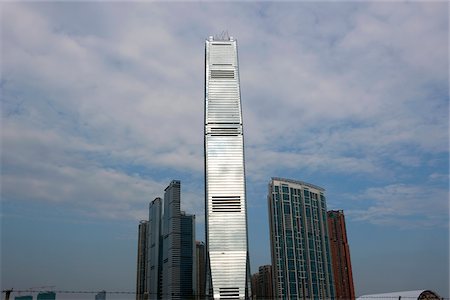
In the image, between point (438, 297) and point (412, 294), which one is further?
point (412, 294)

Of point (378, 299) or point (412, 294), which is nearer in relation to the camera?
point (412, 294)

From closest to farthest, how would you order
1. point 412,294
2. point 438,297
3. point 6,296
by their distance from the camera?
point 6,296 < point 438,297 < point 412,294

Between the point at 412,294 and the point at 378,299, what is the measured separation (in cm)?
2004

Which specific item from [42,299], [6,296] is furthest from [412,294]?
[42,299]

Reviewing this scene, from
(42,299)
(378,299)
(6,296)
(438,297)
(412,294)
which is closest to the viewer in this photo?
(6,296)

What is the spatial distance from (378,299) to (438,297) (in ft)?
105

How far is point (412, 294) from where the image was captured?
159 m

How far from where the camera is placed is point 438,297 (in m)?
147

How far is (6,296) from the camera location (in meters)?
94.7

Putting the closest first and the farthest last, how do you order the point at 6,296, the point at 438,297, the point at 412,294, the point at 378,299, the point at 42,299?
1. the point at 6,296
2. the point at 438,297
3. the point at 412,294
4. the point at 378,299
5. the point at 42,299

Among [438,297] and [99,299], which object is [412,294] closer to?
[438,297]

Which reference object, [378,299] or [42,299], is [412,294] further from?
[42,299]

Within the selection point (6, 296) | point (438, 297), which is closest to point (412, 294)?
point (438, 297)

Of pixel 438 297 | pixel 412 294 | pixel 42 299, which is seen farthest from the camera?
pixel 42 299
